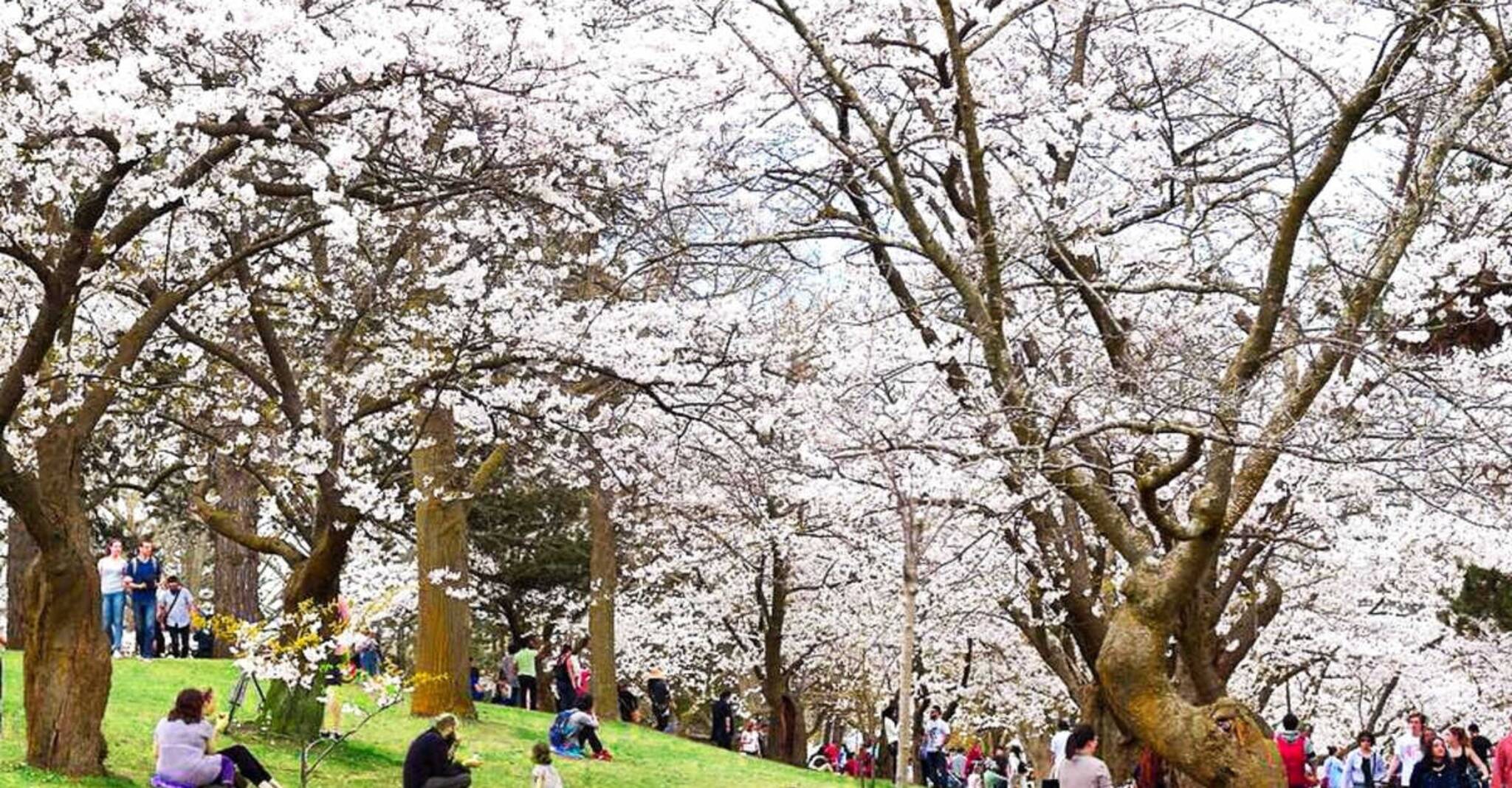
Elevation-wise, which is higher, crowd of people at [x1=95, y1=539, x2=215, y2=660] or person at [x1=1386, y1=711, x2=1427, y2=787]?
crowd of people at [x1=95, y1=539, x2=215, y2=660]

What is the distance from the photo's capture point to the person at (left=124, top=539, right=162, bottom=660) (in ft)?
58.3

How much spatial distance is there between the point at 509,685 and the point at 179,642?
22.5 ft

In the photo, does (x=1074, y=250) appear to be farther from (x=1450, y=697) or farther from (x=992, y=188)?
(x=1450, y=697)

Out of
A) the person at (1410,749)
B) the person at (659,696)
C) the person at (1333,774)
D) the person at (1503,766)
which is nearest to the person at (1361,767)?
the person at (1333,774)

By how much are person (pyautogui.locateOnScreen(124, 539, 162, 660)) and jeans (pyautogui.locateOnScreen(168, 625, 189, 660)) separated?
2.17 meters

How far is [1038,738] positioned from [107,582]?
3487cm

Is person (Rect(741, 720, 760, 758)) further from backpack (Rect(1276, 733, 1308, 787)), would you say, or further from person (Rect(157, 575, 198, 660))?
backpack (Rect(1276, 733, 1308, 787))

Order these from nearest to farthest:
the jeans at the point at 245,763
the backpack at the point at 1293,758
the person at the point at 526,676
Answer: the jeans at the point at 245,763, the backpack at the point at 1293,758, the person at the point at 526,676

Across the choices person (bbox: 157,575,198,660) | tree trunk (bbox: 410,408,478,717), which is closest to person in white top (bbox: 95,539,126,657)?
tree trunk (bbox: 410,408,478,717)

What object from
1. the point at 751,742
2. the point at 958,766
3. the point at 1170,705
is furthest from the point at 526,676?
the point at 1170,705

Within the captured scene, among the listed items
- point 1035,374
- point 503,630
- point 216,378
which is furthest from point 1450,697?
point 216,378

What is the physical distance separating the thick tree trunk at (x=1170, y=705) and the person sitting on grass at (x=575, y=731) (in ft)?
28.7

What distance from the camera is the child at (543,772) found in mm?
12219

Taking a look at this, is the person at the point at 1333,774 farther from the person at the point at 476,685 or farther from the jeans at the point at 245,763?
the jeans at the point at 245,763
